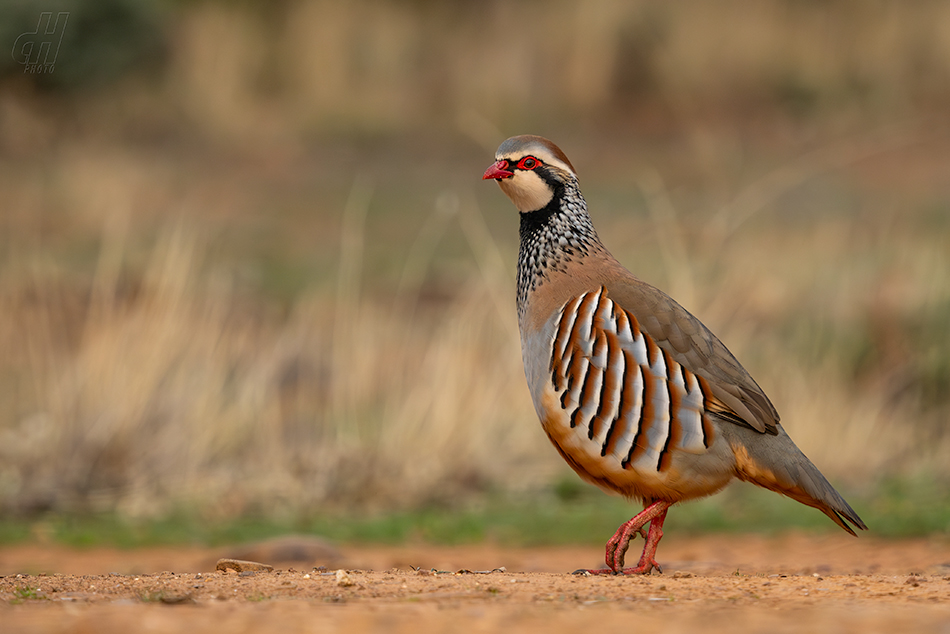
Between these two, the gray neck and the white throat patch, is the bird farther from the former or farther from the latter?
Result: the white throat patch

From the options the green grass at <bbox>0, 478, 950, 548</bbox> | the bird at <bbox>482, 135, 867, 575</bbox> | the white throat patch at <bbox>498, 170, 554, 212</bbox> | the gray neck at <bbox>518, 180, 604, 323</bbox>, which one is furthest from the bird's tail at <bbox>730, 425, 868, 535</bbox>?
the green grass at <bbox>0, 478, 950, 548</bbox>

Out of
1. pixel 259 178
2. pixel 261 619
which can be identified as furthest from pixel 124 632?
pixel 259 178

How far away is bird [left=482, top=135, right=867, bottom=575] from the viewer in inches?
168

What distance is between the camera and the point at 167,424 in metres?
7.90

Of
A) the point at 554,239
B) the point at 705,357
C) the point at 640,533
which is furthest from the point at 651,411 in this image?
the point at 554,239

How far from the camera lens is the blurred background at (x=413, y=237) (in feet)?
25.8

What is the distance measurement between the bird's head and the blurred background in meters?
2.59

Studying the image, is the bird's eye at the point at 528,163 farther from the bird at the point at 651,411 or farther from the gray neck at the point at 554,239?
the bird at the point at 651,411

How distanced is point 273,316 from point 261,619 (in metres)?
10.3

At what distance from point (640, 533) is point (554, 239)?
1.21 metres

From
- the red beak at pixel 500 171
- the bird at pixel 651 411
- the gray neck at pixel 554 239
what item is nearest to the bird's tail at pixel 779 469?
the bird at pixel 651 411

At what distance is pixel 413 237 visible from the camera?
741 inches

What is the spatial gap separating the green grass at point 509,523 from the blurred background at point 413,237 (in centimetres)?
5

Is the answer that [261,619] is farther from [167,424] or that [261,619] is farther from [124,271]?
[124,271]
